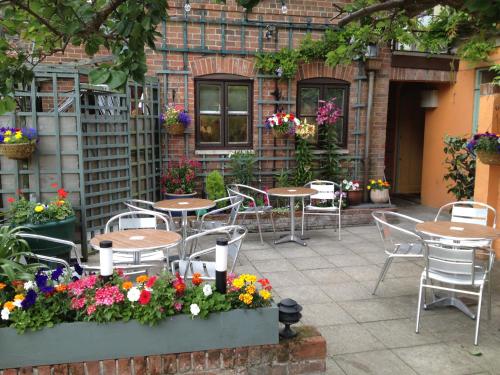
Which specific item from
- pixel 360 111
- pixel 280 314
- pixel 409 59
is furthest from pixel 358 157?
pixel 280 314

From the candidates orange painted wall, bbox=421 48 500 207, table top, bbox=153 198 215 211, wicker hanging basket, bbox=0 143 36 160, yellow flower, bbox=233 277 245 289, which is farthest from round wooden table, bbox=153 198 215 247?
orange painted wall, bbox=421 48 500 207

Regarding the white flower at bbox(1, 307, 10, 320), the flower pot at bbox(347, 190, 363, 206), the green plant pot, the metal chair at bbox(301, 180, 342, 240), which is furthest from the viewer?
the flower pot at bbox(347, 190, 363, 206)

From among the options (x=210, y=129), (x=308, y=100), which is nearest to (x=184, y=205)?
(x=210, y=129)

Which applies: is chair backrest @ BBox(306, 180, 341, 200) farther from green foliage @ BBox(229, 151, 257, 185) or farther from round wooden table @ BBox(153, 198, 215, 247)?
round wooden table @ BBox(153, 198, 215, 247)

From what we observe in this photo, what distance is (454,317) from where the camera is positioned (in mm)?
3852

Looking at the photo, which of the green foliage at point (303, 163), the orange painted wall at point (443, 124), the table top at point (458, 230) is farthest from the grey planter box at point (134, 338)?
the orange painted wall at point (443, 124)

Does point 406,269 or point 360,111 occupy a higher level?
point 360,111

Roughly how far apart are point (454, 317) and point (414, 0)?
8.93 feet

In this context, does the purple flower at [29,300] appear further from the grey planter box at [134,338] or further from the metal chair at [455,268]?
the metal chair at [455,268]

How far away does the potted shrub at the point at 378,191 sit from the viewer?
7732 mm

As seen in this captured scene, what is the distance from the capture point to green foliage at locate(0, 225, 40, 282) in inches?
102

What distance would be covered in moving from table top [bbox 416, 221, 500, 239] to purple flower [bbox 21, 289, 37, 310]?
10.2 ft

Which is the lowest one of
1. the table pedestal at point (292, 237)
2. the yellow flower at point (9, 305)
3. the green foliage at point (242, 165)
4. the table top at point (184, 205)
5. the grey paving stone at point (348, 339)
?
the grey paving stone at point (348, 339)

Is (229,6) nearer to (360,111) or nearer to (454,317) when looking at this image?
(360,111)
